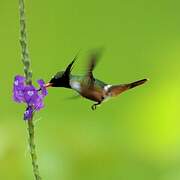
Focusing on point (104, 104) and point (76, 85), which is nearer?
point (76, 85)

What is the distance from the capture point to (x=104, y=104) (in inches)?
134

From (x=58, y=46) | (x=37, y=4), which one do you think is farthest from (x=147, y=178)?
(x=37, y=4)

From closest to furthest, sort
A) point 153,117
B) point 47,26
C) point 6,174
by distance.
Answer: point 6,174, point 153,117, point 47,26

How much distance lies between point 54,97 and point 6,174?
2.01ft

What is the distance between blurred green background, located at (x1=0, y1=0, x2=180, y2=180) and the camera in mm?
2971

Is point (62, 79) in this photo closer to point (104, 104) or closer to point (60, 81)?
point (60, 81)

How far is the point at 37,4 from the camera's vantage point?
3.77 meters

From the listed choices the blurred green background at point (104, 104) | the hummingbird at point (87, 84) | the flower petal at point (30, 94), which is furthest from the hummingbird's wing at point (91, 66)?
the blurred green background at point (104, 104)

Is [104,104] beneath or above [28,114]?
beneath

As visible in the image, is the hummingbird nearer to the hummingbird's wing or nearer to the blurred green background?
the hummingbird's wing

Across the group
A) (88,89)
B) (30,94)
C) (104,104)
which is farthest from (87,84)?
(104,104)

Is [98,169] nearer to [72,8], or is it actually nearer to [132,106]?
[132,106]

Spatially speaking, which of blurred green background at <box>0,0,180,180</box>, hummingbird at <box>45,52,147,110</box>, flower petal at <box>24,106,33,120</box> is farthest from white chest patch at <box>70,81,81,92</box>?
→ blurred green background at <box>0,0,180,180</box>

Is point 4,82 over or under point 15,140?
over
